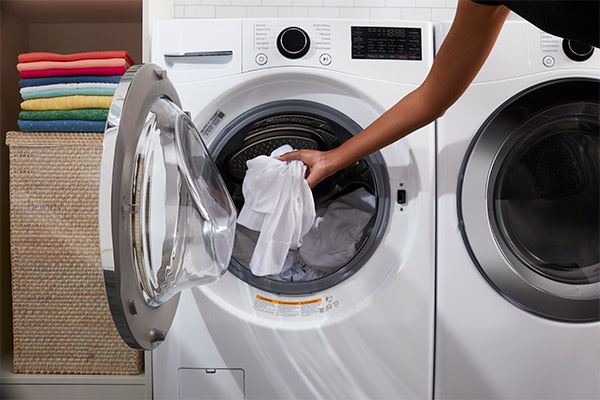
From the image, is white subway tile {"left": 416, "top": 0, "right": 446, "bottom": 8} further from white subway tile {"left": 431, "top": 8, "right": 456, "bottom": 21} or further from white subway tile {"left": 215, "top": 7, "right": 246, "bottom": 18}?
white subway tile {"left": 215, "top": 7, "right": 246, "bottom": 18}

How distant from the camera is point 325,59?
100 centimetres

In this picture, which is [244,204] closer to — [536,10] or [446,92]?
[446,92]

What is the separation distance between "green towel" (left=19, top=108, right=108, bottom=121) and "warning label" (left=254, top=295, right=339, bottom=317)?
0.60m

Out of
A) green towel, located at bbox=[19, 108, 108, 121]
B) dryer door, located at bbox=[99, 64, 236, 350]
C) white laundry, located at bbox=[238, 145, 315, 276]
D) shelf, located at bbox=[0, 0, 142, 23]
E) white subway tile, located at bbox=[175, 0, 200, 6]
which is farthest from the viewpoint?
white subway tile, located at bbox=[175, 0, 200, 6]

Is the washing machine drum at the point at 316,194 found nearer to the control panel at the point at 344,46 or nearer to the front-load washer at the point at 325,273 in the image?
the front-load washer at the point at 325,273

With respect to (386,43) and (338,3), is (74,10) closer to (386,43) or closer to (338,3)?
(338,3)

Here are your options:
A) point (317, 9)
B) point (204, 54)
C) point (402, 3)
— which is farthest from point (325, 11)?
point (204, 54)

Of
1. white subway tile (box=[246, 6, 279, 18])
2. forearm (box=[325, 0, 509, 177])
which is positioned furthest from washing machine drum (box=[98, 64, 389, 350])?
white subway tile (box=[246, 6, 279, 18])

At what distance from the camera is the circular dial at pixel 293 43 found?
38.8 inches

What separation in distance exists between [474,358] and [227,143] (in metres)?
0.78

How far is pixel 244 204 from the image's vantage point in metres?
1.02

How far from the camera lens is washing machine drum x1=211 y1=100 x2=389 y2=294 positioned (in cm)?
100

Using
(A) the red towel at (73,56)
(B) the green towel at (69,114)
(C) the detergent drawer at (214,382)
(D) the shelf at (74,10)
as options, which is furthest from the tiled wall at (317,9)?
(C) the detergent drawer at (214,382)

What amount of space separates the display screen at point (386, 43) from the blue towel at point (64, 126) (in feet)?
2.14
